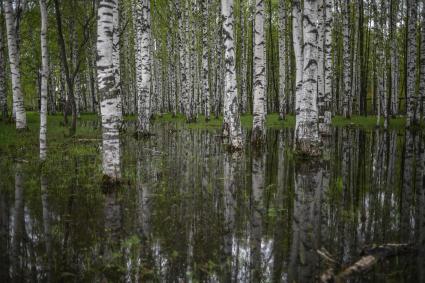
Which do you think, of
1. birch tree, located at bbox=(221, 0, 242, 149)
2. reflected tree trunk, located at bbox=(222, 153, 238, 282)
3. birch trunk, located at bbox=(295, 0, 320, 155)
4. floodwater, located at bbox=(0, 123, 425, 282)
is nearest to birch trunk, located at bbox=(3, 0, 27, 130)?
floodwater, located at bbox=(0, 123, 425, 282)

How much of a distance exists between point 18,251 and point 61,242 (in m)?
0.45

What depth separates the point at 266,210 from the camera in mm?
5164

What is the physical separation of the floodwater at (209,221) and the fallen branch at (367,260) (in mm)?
63

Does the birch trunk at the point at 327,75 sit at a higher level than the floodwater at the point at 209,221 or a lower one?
higher

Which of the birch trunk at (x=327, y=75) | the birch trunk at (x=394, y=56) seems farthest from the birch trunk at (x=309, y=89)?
the birch trunk at (x=394, y=56)

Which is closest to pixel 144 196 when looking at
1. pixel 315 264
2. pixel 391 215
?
pixel 315 264

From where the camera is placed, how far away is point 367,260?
3262 mm

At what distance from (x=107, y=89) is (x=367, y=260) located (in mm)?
5400

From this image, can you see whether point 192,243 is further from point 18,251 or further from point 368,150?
point 368,150

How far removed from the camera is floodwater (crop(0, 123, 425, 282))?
340 centimetres

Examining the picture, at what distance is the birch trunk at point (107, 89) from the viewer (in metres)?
6.62

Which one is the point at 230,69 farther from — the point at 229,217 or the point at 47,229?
the point at 47,229

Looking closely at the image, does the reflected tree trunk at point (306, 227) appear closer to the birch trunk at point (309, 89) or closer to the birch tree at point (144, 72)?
the birch trunk at point (309, 89)

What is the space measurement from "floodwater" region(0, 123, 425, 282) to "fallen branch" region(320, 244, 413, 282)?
0.21 feet
